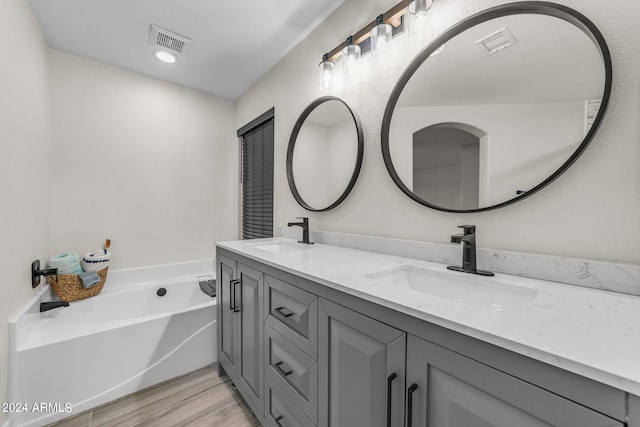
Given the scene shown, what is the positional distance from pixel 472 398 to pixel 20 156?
2403 millimetres

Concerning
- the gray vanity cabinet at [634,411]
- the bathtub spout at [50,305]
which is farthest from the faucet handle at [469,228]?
the bathtub spout at [50,305]

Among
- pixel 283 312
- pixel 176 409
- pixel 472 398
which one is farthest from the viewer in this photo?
pixel 176 409

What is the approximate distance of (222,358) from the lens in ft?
5.80

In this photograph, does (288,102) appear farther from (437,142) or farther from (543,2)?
(543,2)

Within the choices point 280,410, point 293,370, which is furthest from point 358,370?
point 280,410

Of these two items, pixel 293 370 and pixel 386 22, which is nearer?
pixel 293 370

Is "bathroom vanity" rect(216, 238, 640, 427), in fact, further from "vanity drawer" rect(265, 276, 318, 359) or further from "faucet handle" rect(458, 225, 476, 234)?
"faucet handle" rect(458, 225, 476, 234)

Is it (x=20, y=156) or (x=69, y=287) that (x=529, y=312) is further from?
(x=69, y=287)

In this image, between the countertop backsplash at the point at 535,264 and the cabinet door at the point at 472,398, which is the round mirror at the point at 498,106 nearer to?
the countertop backsplash at the point at 535,264

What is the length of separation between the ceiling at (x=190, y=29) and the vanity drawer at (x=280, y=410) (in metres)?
2.17

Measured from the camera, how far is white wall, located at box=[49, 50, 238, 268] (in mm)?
2170

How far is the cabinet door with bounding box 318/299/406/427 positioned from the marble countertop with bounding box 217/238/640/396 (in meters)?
0.09

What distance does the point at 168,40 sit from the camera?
77.3 inches

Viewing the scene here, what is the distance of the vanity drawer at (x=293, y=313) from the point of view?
92cm
